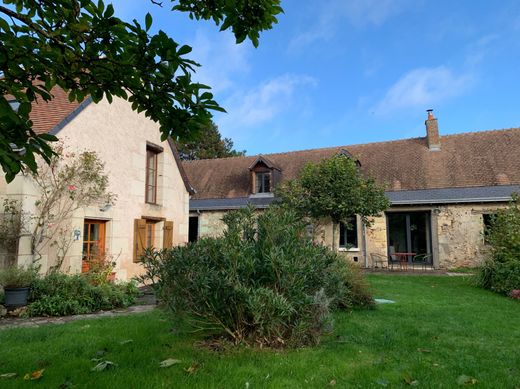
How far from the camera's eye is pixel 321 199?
44.3 feet

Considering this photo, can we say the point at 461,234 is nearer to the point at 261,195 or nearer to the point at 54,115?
the point at 261,195

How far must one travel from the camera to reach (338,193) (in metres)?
13.4

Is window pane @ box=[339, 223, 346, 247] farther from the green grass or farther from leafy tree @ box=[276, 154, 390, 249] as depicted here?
the green grass

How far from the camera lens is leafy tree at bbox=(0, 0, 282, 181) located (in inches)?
73.8

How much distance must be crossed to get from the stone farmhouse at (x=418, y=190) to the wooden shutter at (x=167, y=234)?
133 cm

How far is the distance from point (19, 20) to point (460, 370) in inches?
172

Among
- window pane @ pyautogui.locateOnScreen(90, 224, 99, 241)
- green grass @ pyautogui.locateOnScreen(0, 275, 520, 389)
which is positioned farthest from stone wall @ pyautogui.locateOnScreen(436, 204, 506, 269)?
window pane @ pyautogui.locateOnScreen(90, 224, 99, 241)

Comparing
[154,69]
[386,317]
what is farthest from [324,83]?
[154,69]

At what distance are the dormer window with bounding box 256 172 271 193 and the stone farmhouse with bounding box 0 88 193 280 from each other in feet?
21.5

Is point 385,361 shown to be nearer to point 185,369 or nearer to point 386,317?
point 185,369

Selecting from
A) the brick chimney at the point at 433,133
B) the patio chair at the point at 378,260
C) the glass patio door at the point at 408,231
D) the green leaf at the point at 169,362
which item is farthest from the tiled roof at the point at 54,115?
the brick chimney at the point at 433,133

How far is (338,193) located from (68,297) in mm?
9318

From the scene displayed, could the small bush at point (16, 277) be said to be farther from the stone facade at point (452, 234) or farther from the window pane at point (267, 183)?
the window pane at point (267, 183)

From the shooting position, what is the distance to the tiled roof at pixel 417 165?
15.5m
